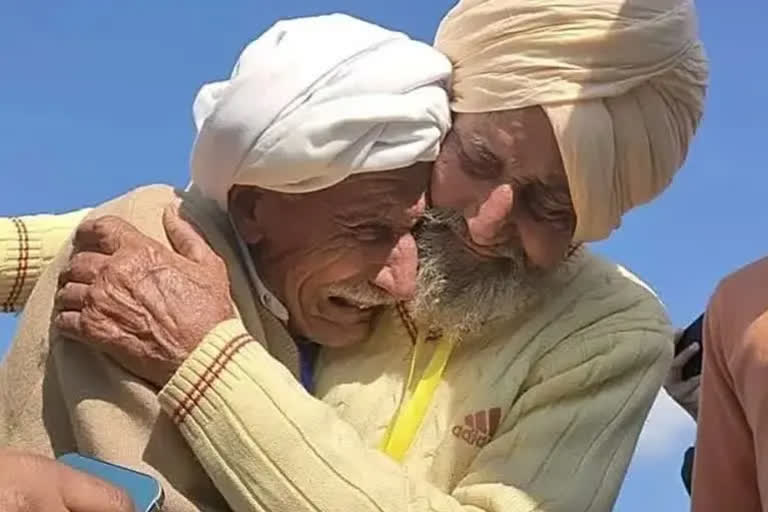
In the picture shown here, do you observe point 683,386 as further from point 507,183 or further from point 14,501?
point 14,501

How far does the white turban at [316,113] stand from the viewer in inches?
86.4

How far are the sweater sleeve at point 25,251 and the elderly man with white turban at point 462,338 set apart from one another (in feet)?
0.97

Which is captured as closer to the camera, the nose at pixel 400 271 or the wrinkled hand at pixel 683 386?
the nose at pixel 400 271

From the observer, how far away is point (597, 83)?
2.33m

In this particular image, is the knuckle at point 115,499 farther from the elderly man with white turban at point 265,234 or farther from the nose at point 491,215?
the nose at point 491,215

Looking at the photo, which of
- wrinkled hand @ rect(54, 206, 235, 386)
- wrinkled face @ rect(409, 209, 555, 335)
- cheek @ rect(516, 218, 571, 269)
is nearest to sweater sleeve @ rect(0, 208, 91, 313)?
wrinkled hand @ rect(54, 206, 235, 386)

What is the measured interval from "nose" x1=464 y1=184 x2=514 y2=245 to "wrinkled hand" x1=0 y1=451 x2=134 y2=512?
1.01 meters

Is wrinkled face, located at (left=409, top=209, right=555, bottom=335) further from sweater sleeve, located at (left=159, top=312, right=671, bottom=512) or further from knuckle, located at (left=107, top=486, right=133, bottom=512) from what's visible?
knuckle, located at (left=107, top=486, right=133, bottom=512)

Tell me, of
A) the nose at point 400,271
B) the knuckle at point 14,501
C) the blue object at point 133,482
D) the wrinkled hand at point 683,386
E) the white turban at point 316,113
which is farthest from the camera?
the wrinkled hand at point 683,386

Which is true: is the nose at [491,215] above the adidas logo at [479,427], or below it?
above

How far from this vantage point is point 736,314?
6.26ft

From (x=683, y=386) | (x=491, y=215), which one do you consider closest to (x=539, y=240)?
(x=491, y=215)

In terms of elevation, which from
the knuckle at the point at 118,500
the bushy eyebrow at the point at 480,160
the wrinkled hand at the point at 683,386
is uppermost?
the knuckle at the point at 118,500

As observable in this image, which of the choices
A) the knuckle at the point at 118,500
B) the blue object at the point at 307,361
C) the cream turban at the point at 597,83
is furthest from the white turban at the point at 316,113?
the knuckle at the point at 118,500
